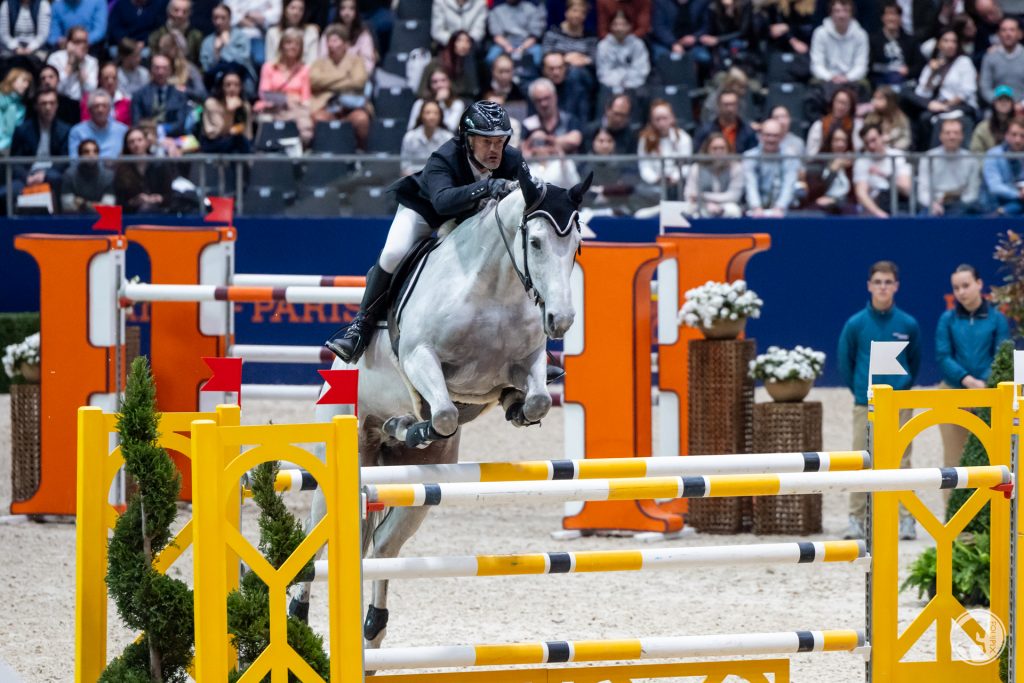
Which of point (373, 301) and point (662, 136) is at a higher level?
point (662, 136)


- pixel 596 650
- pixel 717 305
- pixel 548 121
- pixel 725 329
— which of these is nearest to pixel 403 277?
pixel 596 650

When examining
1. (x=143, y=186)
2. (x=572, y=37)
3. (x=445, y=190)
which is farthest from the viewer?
(x=572, y=37)

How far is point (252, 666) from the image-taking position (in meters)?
3.48

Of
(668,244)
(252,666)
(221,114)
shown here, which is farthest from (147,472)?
(221,114)

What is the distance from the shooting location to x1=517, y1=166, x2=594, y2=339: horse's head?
4312 mm

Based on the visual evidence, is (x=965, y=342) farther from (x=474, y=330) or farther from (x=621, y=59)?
(x=621, y=59)

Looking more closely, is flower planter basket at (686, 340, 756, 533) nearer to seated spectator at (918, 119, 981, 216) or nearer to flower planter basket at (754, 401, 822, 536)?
flower planter basket at (754, 401, 822, 536)

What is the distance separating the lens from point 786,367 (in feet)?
26.5

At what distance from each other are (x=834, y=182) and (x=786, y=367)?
3.30 meters

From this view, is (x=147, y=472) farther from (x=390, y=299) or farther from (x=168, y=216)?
(x=168, y=216)

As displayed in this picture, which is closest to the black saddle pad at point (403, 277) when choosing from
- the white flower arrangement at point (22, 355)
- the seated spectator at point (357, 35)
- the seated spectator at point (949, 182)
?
the white flower arrangement at point (22, 355)

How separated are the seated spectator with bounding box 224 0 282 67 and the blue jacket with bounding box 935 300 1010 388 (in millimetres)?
7340

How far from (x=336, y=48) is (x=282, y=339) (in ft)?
8.52

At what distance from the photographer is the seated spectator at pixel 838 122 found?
38.5ft
